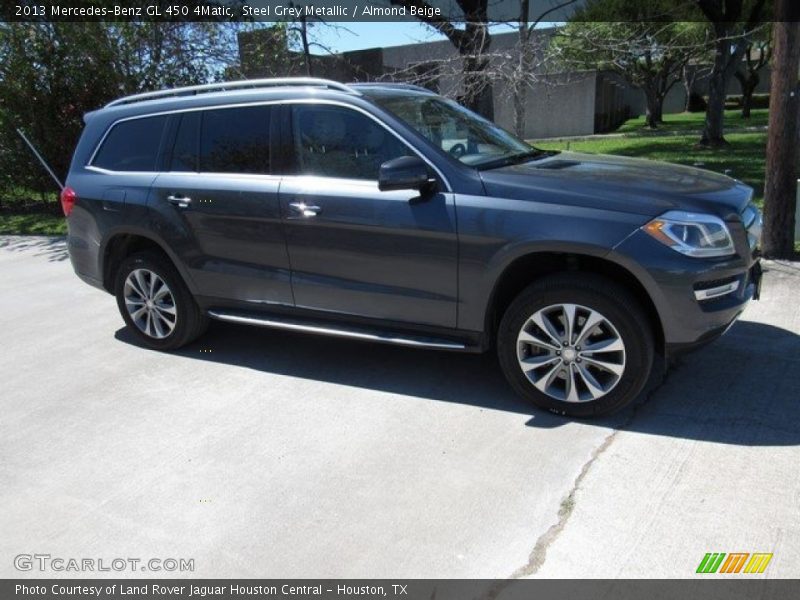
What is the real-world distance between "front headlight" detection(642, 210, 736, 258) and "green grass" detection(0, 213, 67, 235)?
10234 millimetres

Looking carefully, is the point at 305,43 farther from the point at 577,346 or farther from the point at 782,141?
the point at 577,346

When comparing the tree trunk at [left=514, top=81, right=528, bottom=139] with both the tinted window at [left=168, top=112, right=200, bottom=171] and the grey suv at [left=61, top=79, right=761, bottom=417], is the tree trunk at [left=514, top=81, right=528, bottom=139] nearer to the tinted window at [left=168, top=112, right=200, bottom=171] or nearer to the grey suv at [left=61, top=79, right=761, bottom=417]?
the grey suv at [left=61, top=79, right=761, bottom=417]

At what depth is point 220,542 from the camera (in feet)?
10.2

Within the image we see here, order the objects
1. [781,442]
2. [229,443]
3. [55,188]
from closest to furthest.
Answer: [781,442] → [229,443] → [55,188]

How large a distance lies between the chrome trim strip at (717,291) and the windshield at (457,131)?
1.45 meters

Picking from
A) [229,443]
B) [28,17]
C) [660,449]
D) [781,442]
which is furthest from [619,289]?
[28,17]

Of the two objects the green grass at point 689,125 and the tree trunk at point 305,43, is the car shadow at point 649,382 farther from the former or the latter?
the green grass at point 689,125

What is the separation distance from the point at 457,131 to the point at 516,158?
432mm

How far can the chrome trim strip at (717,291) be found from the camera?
365 centimetres

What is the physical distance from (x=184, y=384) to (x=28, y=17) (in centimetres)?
997

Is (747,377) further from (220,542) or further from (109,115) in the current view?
(109,115)

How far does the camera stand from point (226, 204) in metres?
4.84

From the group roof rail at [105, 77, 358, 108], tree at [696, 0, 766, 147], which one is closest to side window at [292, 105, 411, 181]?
roof rail at [105, 77, 358, 108]

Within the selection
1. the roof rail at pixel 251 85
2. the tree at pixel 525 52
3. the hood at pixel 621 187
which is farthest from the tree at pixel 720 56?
the roof rail at pixel 251 85
